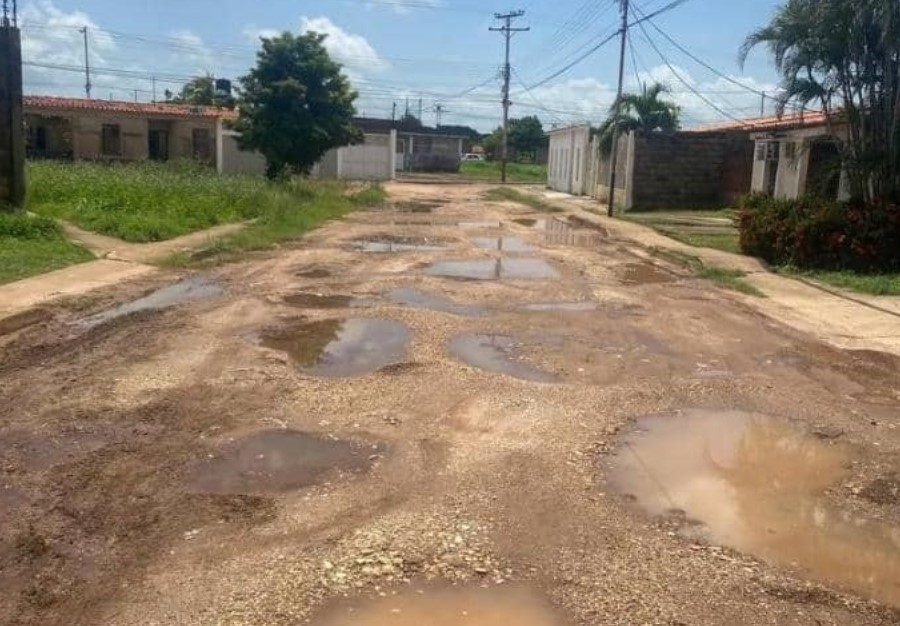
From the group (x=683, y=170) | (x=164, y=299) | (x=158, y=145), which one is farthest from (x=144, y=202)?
(x=158, y=145)

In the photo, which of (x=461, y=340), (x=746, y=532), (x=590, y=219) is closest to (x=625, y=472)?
(x=746, y=532)

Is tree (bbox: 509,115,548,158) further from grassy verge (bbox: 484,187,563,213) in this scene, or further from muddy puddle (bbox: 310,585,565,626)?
Result: muddy puddle (bbox: 310,585,565,626)

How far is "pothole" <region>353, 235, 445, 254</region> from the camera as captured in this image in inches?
685

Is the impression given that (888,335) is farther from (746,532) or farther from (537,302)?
(746,532)

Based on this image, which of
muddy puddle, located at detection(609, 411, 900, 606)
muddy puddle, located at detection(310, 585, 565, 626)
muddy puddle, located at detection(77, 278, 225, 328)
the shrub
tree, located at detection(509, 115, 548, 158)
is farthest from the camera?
tree, located at detection(509, 115, 548, 158)

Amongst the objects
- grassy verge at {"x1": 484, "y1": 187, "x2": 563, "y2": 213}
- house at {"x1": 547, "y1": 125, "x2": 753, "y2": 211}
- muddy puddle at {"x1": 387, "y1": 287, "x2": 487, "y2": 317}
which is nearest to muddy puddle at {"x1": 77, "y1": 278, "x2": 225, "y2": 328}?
muddy puddle at {"x1": 387, "y1": 287, "x2": 487, "y2": 317}

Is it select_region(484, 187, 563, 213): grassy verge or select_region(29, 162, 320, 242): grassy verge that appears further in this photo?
select_region(484, 187, 563, 213): grassy verge

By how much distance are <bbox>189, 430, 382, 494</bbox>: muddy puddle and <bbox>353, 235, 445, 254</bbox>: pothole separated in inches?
445

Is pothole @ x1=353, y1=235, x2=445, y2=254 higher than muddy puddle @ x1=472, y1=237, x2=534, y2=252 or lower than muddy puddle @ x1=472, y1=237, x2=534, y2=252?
lower

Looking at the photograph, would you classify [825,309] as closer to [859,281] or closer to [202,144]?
[859,281]

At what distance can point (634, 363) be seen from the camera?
8.26 metres

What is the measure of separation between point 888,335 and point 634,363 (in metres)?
3.58

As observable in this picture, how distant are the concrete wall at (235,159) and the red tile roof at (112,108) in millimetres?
1235

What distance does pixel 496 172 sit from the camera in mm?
72375
